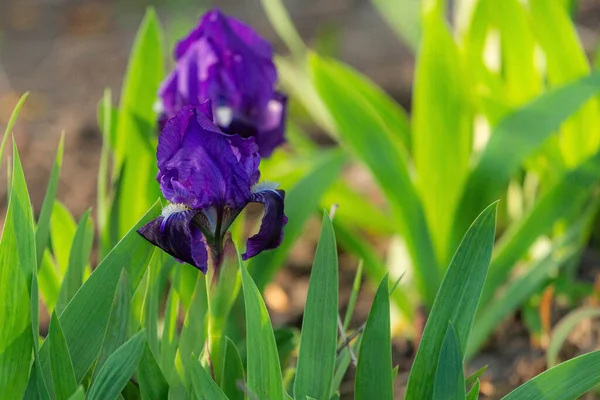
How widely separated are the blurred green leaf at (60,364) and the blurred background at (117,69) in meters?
1.07

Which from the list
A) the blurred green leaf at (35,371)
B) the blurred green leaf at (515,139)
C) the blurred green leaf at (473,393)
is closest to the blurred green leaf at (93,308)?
the blurred green leaf at (35,371)

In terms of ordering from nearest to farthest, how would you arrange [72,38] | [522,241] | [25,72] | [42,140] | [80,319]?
1. [80,319]
2. [522,241]
3. [42,140]
4. [25,72]
5. [72,38]

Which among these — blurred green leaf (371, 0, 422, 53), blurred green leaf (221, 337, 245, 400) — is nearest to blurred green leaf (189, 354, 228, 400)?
blurred green leaf (221, 337, 245, 400)

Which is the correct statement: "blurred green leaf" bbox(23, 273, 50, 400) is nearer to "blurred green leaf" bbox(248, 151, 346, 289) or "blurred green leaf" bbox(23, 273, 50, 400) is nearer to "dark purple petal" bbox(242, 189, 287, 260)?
"dark purple petal" bbox(242, 189, 287, 260)

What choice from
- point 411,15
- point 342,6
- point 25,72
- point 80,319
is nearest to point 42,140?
point 25,72

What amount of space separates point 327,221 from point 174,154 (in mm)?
227

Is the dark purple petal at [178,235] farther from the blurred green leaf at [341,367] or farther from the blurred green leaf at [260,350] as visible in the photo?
the blurred green leaf at [341,367]

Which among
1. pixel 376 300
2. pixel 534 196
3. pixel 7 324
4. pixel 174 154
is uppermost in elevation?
Result: pixel 174 154

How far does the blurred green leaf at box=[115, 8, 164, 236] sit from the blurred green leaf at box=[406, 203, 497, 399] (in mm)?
838

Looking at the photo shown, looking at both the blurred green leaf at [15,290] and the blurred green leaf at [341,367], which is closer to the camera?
the blurred green leaf at [15,290]

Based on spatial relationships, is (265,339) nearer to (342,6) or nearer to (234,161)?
(234,161)

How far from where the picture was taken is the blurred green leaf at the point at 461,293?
3.79ft

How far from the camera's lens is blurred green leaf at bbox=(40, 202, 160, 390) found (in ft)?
3.83

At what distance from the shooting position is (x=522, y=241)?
6.46ft
